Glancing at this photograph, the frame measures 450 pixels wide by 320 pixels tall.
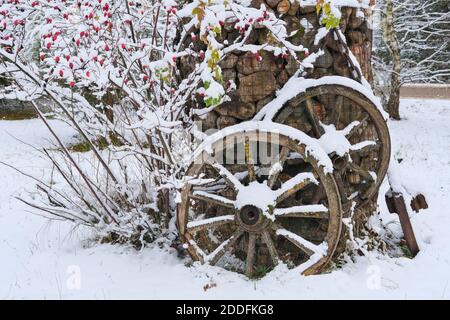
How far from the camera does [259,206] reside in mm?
3545

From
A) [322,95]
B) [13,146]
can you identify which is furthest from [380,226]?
[13,146]

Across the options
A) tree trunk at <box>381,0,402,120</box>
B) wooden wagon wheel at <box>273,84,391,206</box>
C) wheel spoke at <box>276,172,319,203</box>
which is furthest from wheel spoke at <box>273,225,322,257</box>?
tree trunk at <box>381,0,402,120</box>

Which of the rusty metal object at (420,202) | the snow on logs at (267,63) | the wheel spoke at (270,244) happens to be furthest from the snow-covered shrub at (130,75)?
the rusty metal object at (420,202)

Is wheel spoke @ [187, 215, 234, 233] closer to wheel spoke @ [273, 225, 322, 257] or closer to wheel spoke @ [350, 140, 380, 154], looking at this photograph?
wheel spoke @ [273, 225, 322, 257]

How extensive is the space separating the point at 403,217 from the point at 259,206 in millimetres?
1495

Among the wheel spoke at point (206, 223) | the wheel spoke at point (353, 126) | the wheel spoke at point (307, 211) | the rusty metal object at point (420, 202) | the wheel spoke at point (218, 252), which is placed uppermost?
the wheel spoke at point (353, 126)

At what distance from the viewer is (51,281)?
3762mm

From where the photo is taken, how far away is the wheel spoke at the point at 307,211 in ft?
11.6

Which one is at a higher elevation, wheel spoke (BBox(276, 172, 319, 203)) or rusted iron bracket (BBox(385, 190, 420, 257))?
wheel spoke (BBox(276, 172, 319, 203))

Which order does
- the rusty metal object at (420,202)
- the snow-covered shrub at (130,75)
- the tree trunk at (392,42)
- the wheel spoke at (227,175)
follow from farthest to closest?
the tree trunk at (392,42) → the rusty metal object at (420,202) → the wheel spoke at (227,175) → the snow-covered shrub at (130,75)

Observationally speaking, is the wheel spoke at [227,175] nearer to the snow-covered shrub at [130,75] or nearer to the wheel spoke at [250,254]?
the snow-covered shrub at [130,75]

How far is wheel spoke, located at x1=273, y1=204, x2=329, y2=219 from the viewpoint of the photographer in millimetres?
3534

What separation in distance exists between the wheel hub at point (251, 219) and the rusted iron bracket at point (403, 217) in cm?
136

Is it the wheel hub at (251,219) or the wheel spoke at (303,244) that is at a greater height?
the wheel hub at (251,219)
